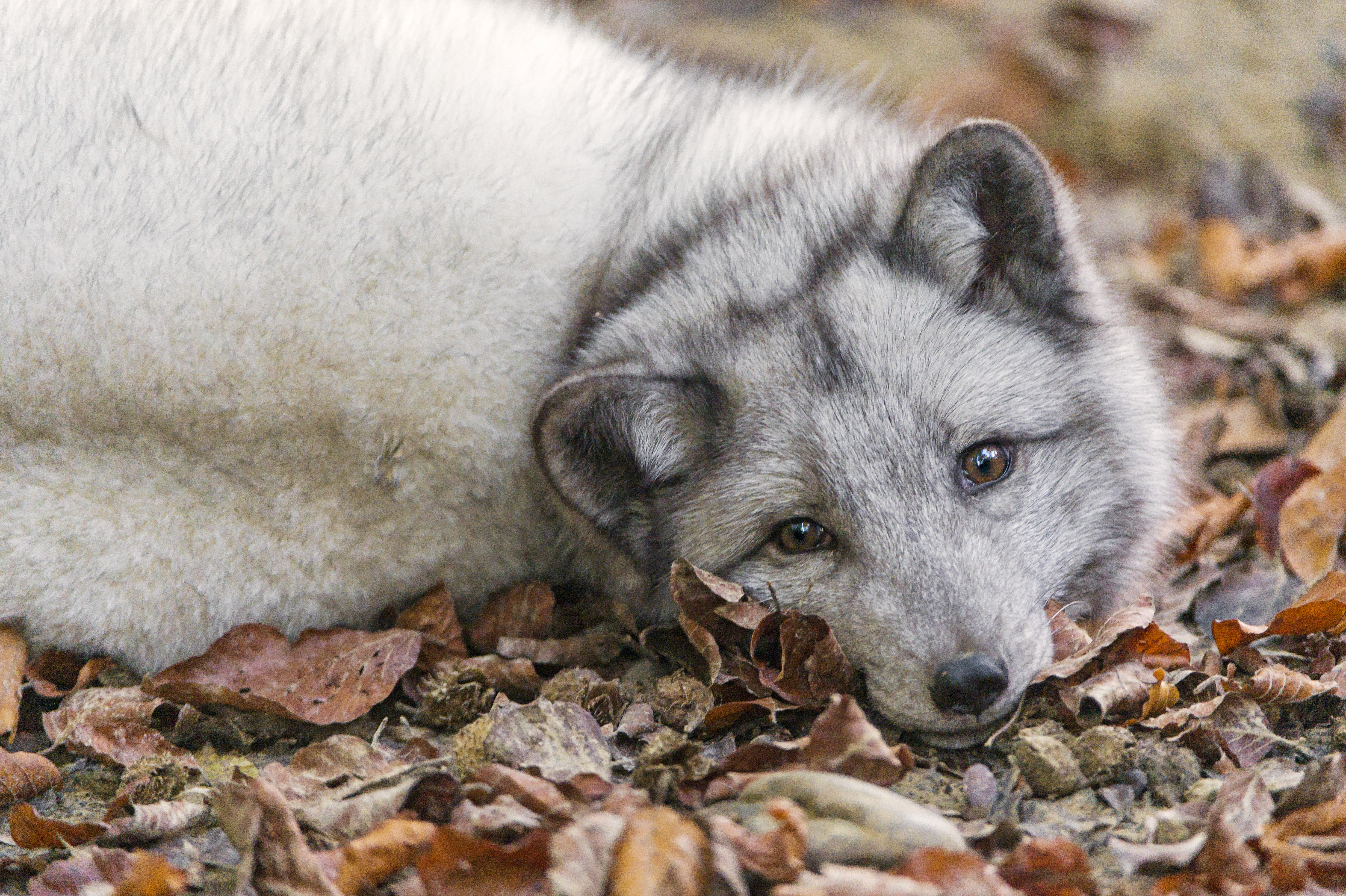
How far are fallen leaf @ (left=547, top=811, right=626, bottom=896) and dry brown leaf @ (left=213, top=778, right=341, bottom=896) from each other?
17.6 inches

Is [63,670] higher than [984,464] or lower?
lower

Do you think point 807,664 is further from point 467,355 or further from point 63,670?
point 63,670

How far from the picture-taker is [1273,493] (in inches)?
146

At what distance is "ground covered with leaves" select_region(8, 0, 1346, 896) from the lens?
2197mm

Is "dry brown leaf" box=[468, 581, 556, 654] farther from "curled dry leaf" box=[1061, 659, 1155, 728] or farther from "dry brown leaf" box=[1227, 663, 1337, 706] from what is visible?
"dry brown leaf" box=[1227, 663, 1337, 706]

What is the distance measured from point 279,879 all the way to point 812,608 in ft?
4.53

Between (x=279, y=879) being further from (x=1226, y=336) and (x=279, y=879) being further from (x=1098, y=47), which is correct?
(x=1098, y=47)

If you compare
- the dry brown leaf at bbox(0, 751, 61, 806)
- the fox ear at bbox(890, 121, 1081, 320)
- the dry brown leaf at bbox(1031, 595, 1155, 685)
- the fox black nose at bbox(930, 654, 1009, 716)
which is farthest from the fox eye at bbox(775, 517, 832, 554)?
the dry brown leaf at bbox(0, 751, 61, 806)

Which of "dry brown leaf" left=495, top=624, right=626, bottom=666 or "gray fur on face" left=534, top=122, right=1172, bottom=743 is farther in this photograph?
"dry brown leaf" left=495, top=624, right=626, bottom=666

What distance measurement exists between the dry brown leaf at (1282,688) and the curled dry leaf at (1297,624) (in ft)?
0.76

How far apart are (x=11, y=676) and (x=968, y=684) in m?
2.53

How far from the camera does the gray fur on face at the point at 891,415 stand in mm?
2863

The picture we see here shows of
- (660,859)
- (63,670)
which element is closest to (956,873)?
(660,859)

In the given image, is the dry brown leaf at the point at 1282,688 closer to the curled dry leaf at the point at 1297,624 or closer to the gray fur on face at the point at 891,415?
the curled dry leaf at the point at 1297,624
